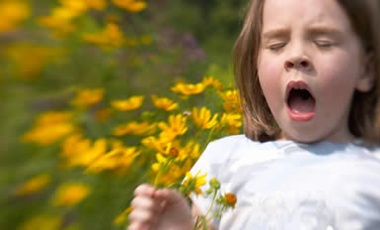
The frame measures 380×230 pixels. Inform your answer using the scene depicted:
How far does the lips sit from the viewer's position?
1.34 m

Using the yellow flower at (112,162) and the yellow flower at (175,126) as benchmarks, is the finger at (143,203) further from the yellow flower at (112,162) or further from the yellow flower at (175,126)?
the yellow flower at (175,126)

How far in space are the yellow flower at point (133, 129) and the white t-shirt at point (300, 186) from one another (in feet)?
0.57

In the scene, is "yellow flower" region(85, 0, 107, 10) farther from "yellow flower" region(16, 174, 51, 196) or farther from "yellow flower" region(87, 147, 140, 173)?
"yellow flower" region(16, 174, 51, 196)

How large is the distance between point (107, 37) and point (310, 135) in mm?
450

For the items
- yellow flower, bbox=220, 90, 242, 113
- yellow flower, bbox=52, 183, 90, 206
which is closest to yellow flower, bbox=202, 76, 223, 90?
yellow flower, bbox=220, 90, 242, 113

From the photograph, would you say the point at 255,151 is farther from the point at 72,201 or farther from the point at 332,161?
the point at 72,201

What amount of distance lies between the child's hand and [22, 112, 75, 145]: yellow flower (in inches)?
13.4

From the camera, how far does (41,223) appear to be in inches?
32.2

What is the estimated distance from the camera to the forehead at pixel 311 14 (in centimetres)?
137

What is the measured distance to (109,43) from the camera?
1.54 metres

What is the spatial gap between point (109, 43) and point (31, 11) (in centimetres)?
73

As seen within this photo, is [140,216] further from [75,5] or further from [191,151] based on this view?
[191,151]

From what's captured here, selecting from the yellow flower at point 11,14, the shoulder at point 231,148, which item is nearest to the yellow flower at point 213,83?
A: the shoulder at point 231,148

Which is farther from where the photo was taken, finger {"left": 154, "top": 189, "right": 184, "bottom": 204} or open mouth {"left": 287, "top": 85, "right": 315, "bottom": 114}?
open mouth {"left": 287, "top": 85, "right": 315, "bottom": 114}
